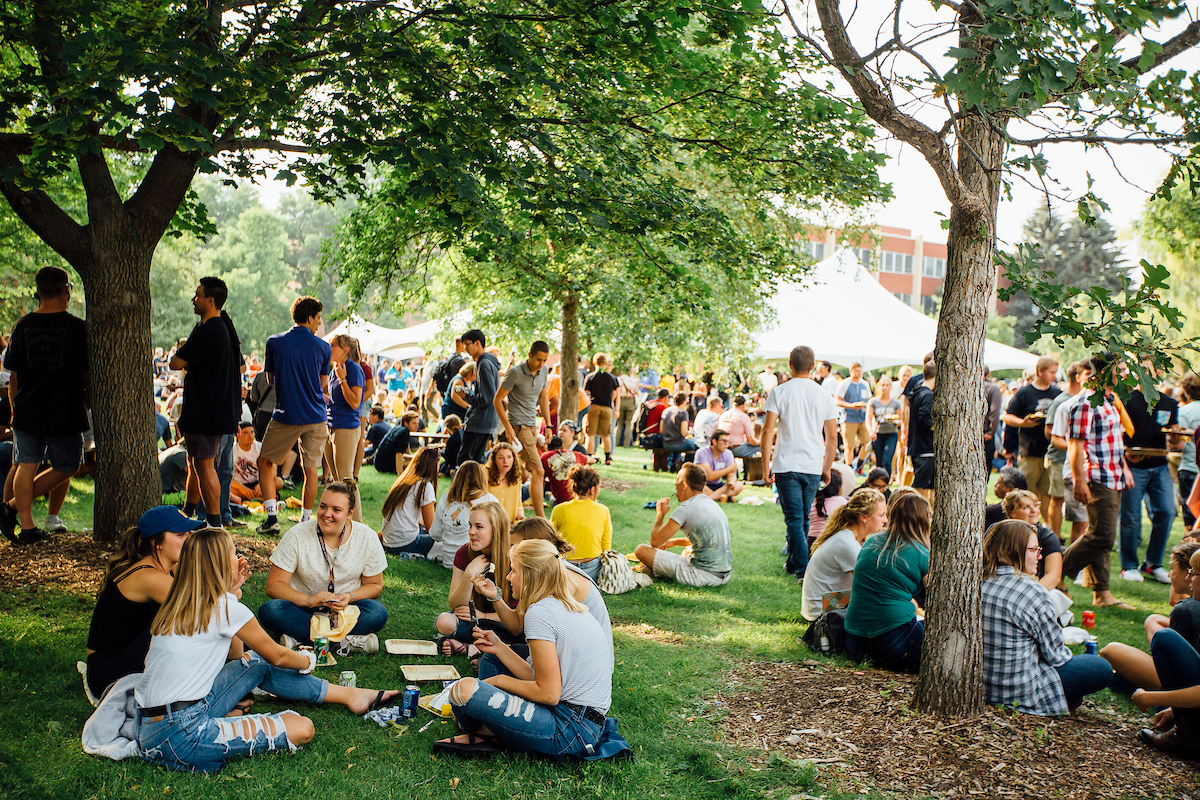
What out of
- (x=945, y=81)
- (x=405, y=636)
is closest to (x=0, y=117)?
(x=405, y=636)

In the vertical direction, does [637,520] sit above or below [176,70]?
below

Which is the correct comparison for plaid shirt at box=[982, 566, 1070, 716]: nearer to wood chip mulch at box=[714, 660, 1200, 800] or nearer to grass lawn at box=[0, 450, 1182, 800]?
wood chip mulch at box=[714, 660, 1200, 800]

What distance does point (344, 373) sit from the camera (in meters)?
8.30

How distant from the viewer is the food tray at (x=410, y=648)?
209 inches

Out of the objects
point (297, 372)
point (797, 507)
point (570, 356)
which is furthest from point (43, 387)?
point (570, 356)

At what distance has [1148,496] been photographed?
28.1ft

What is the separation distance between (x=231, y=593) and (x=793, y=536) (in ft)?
17.7

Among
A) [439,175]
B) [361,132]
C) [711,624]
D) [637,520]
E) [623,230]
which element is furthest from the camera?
[637,520]

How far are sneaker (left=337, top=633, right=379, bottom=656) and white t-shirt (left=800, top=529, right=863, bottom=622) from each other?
3266 millimetres

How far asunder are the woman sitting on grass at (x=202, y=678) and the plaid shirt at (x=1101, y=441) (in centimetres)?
678

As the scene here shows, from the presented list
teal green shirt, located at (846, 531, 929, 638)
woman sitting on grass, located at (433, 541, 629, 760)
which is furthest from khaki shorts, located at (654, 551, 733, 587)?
woman sitting on grass, located at (433, 541, 629, 760)

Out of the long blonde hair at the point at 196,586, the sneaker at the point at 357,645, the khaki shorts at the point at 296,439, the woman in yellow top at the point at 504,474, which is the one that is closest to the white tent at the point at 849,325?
the woman in yellow top at the point at 504,474

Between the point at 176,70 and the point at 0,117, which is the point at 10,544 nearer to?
the point at 0,117

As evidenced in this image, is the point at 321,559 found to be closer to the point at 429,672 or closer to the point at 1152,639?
the point at 429,672
